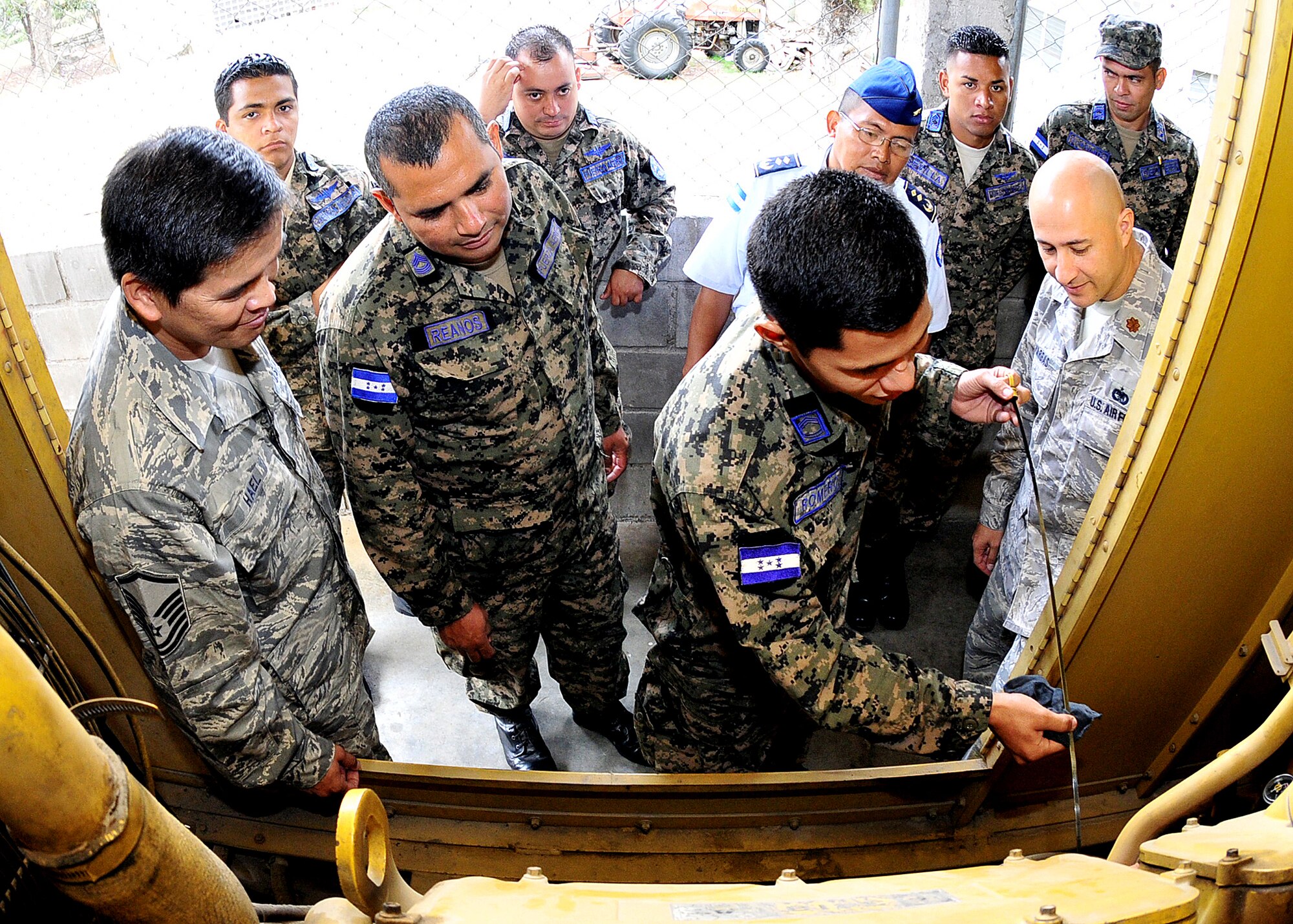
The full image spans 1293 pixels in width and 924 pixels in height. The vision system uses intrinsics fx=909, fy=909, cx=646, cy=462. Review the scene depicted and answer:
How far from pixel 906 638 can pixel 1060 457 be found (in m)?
1.20

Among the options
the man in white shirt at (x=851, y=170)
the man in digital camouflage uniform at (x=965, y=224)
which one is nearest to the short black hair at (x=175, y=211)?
the man in white shirt at (x=851, y=170)

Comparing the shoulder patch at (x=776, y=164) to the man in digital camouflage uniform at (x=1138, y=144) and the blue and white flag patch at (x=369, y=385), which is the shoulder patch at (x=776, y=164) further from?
the blue and white flag patch at (x=369, y=385)

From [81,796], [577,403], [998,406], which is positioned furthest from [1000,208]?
[81,796]

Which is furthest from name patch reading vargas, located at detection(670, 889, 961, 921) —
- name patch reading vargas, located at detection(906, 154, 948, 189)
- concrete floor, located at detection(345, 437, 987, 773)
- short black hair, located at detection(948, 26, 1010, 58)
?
short black hair, located at detection(948, 26, 1010, 58)

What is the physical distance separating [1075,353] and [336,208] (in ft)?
8.05

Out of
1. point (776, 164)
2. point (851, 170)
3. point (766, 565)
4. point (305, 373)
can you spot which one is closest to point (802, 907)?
point (766, 565)

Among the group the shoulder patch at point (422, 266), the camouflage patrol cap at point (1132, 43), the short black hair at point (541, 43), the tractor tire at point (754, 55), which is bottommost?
the shoulder patch at point (422, 266)

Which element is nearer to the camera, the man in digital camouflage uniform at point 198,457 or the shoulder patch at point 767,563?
the man in digital camouflage uniform at point 198,457

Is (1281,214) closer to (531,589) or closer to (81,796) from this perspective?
(81,796)

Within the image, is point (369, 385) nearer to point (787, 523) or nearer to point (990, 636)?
point (787, 523)

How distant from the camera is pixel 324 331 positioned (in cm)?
228

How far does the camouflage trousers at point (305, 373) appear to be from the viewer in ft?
10.3

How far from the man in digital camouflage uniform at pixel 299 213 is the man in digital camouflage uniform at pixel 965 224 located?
213 centimetres

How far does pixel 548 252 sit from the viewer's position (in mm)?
2436
